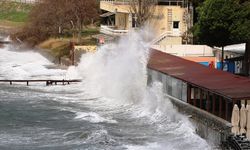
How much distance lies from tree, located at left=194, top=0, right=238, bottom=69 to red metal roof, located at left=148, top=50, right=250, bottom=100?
3.66 m

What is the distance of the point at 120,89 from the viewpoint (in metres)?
44.9

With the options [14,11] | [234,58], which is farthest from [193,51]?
[14,11]

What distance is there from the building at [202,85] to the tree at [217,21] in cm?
511

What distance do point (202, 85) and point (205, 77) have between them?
2.65 m

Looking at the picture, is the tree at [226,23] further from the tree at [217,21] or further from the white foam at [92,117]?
the white foam at [92,117]

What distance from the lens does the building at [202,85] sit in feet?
92.9

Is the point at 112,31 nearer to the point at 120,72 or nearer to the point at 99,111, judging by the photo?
the point at 120,72

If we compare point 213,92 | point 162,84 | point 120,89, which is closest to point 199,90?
point 213,92

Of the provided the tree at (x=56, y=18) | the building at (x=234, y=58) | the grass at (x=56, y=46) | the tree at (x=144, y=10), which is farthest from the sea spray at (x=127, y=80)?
the tree at (x=56, y=18)

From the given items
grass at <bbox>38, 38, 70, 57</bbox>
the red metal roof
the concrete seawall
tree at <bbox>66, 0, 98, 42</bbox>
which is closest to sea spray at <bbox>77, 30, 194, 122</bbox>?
the concrete seawall

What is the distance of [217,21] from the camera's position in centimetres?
4462

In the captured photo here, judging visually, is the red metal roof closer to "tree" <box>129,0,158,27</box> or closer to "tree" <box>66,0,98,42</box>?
"tree" <box>129,0,158,27</box>

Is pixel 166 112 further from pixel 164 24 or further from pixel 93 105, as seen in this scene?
pixel 164 24

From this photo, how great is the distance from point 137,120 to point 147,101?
161 inches
